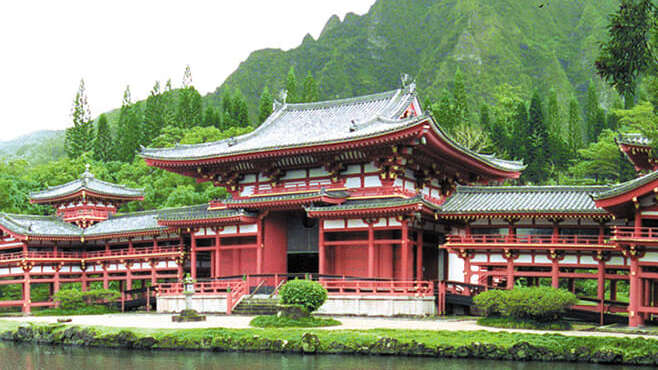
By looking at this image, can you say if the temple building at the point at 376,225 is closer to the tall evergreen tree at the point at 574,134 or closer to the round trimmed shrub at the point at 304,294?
the round trimmed shrub at the point at 304,294

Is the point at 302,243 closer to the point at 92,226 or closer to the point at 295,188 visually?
the point at 295,188

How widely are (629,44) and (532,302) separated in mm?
8390

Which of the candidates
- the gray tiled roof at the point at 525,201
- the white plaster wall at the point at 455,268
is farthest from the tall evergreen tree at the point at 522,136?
the white plaster wall at the point at 455,268

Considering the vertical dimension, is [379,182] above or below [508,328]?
above

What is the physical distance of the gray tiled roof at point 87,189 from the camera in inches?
1651

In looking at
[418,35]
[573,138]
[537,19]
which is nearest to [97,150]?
[573,138]

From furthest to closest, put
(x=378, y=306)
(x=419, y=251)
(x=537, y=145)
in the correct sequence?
(x=537, y=145), (x=419, y=251), (x=378, y=306)

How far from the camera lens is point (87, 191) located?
136 ft

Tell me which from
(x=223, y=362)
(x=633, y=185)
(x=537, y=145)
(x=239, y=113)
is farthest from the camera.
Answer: (x=239, y=113)

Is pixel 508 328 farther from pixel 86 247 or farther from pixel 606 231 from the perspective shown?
pixel 86 247

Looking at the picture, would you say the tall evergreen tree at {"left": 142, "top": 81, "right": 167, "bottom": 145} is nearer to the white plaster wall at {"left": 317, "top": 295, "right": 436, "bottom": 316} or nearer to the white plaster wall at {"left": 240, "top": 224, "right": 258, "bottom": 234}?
the white plaster wall at {"left": 240, "top": 224, "right": 258, "bottom": 234}

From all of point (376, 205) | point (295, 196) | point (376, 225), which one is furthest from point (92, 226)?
point (376, 205)

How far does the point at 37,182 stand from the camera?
189 ft

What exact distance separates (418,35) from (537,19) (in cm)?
2274
